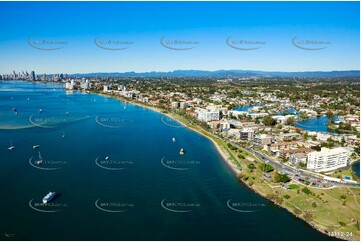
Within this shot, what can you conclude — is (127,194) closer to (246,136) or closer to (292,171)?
(292,171)

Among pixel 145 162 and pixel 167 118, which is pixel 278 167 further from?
pixel 167 118

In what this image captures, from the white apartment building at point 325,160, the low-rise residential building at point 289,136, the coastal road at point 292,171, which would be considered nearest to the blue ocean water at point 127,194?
the coastal road at point 292,171

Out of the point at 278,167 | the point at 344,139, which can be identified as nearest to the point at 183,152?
the point at 278,167

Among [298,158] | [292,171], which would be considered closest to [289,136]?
[298,158]

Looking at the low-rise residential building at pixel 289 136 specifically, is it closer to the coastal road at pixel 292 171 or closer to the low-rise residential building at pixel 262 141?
the low-rise residential building at pixel 262 141

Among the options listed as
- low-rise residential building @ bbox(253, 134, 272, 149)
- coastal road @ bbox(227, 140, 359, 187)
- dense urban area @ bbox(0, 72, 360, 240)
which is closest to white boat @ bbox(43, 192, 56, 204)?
dense urban area @ bbox(0, 72, 360, 240)

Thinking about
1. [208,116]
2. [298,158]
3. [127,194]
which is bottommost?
[127,194]

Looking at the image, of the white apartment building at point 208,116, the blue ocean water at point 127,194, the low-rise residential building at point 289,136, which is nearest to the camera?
the blue ocean water at point 127,194
